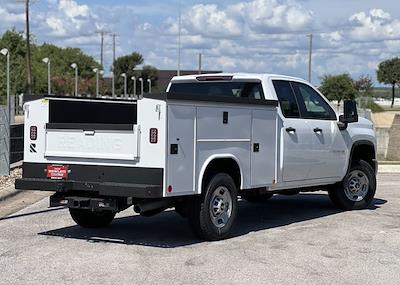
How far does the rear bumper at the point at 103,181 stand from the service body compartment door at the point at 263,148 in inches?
73.7

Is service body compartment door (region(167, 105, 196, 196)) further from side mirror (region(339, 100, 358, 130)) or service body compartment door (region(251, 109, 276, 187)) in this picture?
side mirror (region(339, 100, 358, 130))

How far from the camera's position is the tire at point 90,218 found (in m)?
9.49

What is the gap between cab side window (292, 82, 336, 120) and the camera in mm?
10445

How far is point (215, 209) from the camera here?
8820 millimetres

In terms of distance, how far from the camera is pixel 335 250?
8352 mm

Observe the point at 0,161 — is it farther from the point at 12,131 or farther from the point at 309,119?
the point at 309,119

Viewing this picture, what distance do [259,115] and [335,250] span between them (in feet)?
6.86

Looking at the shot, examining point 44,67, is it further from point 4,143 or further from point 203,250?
point 203,250


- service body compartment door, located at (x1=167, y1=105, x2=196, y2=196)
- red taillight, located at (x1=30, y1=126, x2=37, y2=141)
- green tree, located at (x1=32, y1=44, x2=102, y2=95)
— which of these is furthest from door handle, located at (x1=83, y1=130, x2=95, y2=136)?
green tree, located at (x1=32, y1=44, x2=102, y2=95)

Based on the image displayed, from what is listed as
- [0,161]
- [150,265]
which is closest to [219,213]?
[150,265]

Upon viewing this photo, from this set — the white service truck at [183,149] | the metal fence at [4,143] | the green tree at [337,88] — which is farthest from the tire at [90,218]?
the green tree at [337,88]

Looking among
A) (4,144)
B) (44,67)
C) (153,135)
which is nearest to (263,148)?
(153,135)

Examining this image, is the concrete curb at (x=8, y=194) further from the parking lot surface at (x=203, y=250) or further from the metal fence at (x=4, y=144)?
the metal fence at (x=4, y=144)

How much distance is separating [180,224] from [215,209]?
56.9 inches
